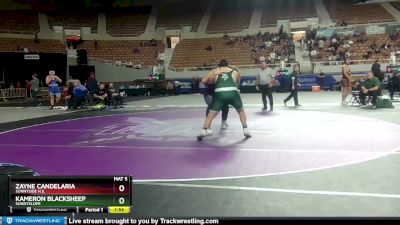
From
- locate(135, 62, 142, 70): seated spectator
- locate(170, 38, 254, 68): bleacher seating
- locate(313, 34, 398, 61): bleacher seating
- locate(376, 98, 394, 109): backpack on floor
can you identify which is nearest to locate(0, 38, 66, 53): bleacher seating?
locate(135, 62, 142, 70): seated spectator

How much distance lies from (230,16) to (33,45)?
1512cm

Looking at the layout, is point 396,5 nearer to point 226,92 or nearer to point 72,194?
point 226,92

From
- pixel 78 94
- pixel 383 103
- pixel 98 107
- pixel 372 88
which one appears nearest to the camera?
pixel 383 103

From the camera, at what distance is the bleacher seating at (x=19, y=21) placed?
32647mm

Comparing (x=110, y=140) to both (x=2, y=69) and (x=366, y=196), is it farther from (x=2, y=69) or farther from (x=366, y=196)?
(x=2, y=69)

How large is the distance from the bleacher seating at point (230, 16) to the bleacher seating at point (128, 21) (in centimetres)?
727

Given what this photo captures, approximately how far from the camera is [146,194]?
12.7 ft

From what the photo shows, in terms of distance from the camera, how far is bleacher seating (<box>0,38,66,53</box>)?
95.8 feet

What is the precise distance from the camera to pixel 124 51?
33.2m

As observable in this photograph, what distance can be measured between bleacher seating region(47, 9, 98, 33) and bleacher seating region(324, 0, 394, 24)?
20.4 m

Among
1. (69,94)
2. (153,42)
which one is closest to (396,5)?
(153,42)

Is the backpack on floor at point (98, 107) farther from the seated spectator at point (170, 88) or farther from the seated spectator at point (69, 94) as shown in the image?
the seated spectator at point (170, 88)

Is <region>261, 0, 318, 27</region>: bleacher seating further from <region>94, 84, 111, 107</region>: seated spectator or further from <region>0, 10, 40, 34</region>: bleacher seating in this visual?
<region>94, 84, 111, 107</region>: seated spectator

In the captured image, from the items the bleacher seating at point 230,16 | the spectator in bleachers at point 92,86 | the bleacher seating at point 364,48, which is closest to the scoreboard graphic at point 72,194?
the spectator in bleachers at point 92,86
